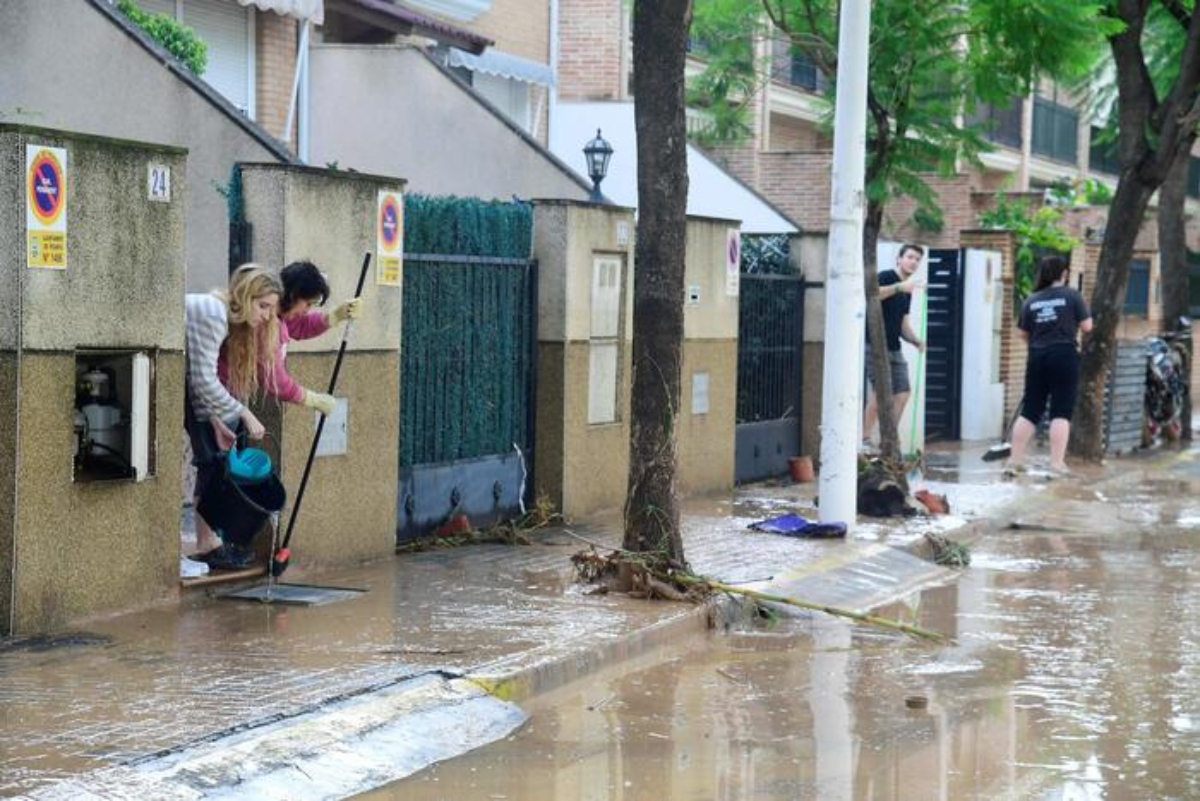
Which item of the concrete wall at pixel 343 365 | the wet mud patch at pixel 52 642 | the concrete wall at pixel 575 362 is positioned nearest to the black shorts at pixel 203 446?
the concrete wall at pixel 343 365

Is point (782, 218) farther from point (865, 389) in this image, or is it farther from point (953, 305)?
point (865, 389)

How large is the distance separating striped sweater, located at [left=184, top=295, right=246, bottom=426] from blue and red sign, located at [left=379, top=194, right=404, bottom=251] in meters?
1.61

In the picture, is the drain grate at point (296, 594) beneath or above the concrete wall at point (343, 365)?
beneath

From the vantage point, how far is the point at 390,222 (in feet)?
38.0

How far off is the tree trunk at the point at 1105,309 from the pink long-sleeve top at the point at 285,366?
1191 centimetres

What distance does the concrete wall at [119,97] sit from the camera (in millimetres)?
14102

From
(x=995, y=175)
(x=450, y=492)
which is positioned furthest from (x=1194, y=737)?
(x=995, y=175)

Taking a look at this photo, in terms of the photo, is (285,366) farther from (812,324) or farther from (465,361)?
(812,324)

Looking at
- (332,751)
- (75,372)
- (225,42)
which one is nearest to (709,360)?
(225,42)

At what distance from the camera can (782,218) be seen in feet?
80.7

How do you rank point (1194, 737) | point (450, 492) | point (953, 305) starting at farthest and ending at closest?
point (953, 305)
point (450, 492)
point (1194, 737)

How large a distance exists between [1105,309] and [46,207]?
1443 centimetres

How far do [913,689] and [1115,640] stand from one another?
1.89m

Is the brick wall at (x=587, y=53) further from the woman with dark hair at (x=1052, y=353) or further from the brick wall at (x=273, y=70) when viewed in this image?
the woman with dark hair at (x=1052, y=353)
